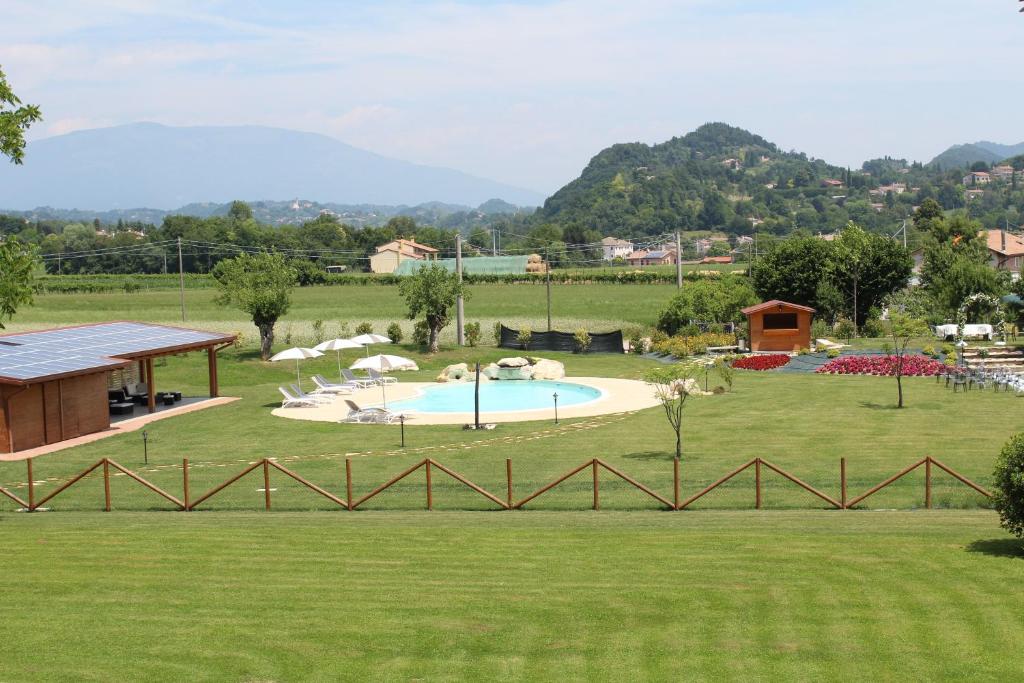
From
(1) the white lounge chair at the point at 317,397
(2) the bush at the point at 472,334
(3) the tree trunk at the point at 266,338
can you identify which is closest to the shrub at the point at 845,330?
(2) the bush at the point at 472,334

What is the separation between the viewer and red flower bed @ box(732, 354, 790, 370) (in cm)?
4445

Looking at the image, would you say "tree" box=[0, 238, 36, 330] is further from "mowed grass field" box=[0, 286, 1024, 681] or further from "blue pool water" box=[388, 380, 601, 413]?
"blue pool water" box=[388, 380, 601, 413]

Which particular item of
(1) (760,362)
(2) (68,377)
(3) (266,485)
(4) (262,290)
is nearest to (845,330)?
(1) (760,362)

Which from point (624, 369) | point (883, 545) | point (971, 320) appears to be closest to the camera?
point (883, 545)

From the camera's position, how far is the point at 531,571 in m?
15.3

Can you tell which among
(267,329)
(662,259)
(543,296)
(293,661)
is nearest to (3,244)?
(293,661)

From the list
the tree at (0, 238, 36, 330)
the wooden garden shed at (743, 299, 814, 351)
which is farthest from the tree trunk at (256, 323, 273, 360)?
the tree at (0, 238, 36, 330)

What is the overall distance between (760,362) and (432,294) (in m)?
15.9

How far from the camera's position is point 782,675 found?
36.5 ft

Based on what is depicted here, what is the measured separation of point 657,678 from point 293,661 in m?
4.06

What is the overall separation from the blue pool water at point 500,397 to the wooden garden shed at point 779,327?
12021mm

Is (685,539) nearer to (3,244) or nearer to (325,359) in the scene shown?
(3,244)

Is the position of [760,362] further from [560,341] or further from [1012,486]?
[1012,486]

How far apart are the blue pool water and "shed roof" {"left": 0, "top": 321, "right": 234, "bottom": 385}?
26.8 ft
